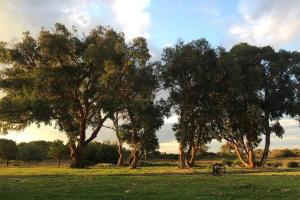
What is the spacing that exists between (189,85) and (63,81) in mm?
17431

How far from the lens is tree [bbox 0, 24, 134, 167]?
60.2m

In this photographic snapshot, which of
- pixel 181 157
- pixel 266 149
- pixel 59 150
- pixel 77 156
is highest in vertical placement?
pixel 59 150

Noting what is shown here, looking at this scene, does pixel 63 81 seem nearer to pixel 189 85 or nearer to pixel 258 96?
pixel 189 85

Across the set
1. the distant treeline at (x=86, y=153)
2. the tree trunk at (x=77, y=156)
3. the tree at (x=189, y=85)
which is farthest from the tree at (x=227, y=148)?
the tree trunk at (x=77, y=156)

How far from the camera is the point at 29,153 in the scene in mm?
102062

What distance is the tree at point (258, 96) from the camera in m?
68.8

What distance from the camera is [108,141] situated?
309ft

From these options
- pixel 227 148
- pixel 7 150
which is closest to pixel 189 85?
pixel 227 148

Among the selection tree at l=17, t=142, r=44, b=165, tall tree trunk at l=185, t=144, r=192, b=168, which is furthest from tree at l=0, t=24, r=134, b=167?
tree at l=17, t=142, r=44, b=165

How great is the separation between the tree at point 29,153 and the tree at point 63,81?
3956cm

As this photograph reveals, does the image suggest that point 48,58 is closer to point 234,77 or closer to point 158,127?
point 158,127

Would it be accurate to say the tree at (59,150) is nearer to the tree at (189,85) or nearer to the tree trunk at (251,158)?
the tree at (189,85)

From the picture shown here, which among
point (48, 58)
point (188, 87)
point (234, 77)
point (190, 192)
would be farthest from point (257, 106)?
point (190, 192)

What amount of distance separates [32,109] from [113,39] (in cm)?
1461
